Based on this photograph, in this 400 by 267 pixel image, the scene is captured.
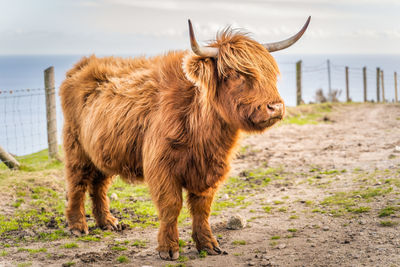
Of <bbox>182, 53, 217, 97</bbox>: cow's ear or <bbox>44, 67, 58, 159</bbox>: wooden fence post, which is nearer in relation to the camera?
<bbox>182, 53, 217, 97</bbox>: cow's ear

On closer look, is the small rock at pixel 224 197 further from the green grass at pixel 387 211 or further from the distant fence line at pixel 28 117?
the distant fence line at pixel 28 117

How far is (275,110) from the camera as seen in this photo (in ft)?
11.3

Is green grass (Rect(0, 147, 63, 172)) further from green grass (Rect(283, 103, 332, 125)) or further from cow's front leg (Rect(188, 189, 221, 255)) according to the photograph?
green grass (Rect(283, 103, 332, 125))

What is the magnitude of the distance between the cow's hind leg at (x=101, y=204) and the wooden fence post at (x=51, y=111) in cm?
386

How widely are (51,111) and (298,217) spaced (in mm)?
5613

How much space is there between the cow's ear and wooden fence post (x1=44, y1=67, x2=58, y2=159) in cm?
561

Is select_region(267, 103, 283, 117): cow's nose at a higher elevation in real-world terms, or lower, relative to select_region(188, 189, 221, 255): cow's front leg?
higher

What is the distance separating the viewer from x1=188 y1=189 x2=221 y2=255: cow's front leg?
419 centimetres

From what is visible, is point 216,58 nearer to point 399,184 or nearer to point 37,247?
point 37,247

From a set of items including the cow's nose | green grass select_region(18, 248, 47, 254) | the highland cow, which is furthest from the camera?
green grass select_region(18, 248, 47, 254)

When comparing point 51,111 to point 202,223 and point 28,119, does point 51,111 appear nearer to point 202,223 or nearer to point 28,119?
point 28,119

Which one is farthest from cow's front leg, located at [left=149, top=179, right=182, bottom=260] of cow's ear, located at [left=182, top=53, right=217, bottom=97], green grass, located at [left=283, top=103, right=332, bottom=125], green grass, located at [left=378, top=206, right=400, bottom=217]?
green grass, located at [left=283, top=103, right=332, bottom=125]

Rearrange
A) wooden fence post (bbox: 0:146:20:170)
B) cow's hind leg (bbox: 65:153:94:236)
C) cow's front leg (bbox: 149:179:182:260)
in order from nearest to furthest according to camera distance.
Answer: cow's front leg (bbox: 149:179:182:260) < cow's hind leg (bbox: 65:153:94:236) < wooden fence post (bbox: 0:146:20:170)

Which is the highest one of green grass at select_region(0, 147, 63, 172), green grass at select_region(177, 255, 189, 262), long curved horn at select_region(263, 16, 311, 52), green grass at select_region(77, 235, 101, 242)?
long curved horn at select_region(263, 16, 311, 52)
